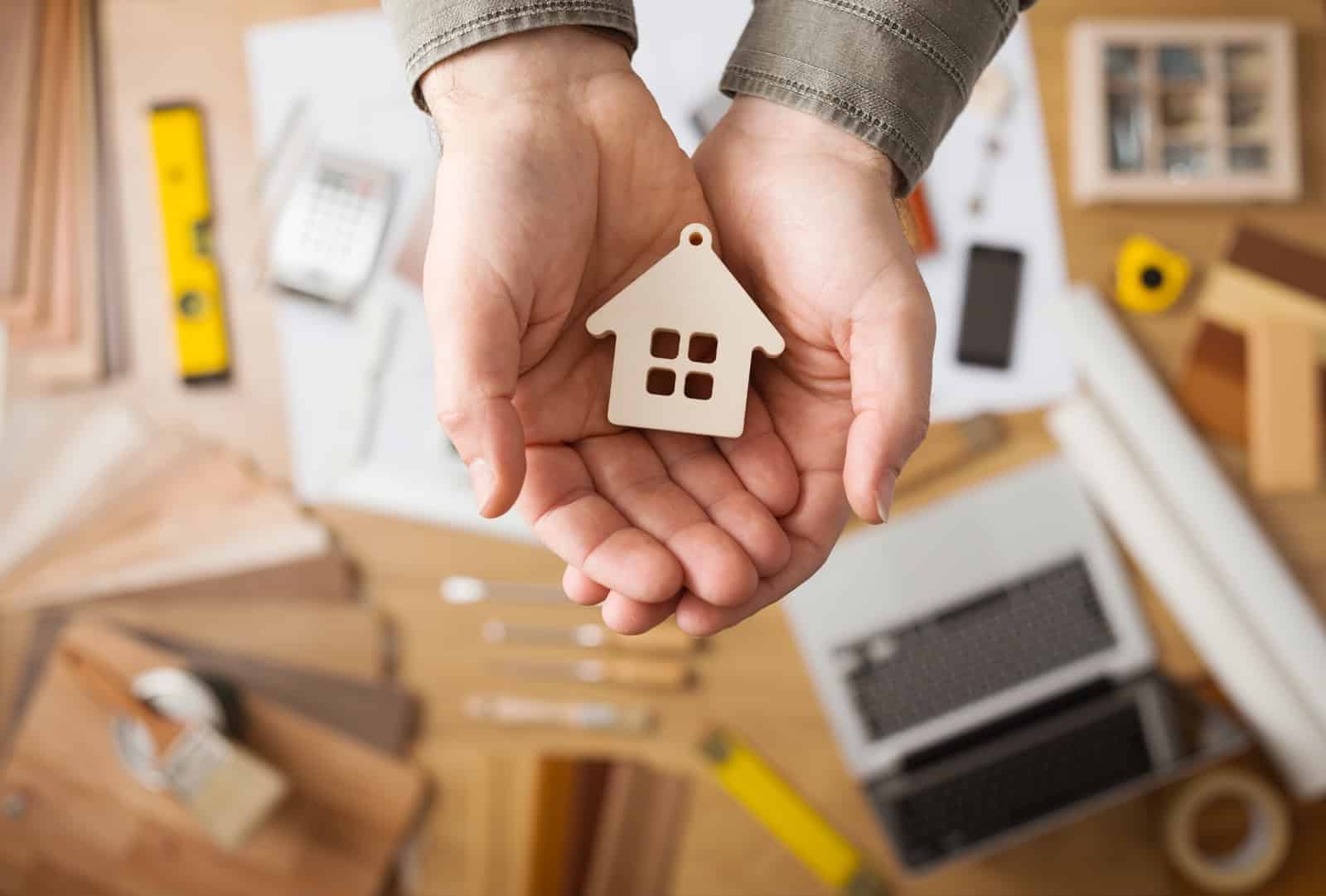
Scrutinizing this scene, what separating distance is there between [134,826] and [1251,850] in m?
1.19

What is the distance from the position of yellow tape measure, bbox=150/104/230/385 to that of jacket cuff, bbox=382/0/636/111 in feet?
1.87

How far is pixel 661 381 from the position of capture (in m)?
0.77

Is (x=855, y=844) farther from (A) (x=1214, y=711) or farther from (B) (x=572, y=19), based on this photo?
(B) (x=572, y=19)

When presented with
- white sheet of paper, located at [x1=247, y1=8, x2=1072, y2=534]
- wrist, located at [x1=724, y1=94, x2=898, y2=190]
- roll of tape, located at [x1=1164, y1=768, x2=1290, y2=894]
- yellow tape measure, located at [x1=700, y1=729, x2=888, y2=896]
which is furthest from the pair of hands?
roll of tape, located at [x1=1164, y1=768, x2=1290, y2=894]

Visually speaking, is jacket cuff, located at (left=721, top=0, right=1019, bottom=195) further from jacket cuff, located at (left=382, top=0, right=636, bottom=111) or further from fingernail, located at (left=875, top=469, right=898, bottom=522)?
fingernail, located at (left=875, top=469, right=898, bottom=522)

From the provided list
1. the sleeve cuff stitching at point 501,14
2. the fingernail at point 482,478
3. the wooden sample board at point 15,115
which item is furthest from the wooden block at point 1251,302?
the wooden sample board at point 15,115

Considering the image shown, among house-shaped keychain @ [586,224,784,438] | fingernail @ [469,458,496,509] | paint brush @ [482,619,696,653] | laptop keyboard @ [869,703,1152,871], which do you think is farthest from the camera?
paint brush @ [482,619,696,653]

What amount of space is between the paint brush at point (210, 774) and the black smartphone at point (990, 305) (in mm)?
864

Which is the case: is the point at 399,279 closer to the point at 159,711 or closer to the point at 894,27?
the point at 159,711

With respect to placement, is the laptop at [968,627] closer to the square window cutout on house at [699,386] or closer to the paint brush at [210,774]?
the square window cutout on house at [699,386]

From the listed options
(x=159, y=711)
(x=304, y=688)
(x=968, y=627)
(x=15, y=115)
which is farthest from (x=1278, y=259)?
(x=15, y=115)

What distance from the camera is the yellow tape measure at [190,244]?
124cm

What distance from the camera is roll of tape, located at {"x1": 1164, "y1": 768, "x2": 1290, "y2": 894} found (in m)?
1.14

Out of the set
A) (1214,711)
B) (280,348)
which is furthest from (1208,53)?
(280,348)
